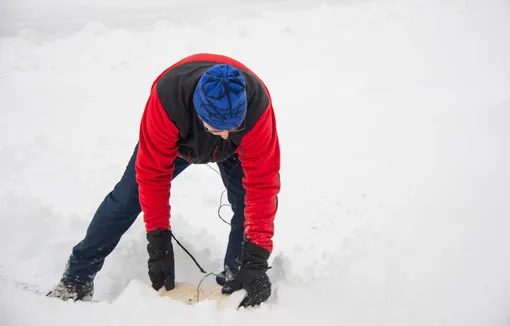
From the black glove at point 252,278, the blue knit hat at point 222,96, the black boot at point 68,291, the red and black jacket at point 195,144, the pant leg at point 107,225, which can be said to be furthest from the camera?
the black boot at point 68,291

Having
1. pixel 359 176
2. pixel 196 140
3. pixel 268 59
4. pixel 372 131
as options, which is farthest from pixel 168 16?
pixel 196 140

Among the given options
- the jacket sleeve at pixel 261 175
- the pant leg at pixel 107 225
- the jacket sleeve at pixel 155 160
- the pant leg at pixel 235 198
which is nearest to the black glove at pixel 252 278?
the jacket sleeve at pixel 261 175

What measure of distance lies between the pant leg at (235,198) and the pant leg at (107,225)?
227 millimetres

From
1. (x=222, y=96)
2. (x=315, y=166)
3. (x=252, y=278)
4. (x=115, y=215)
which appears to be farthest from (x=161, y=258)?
(x=315, y=166)

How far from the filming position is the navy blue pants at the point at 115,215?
6.95 feet

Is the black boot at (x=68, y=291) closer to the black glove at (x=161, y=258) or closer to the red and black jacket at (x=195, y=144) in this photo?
the black glove at (x=161, y=258)

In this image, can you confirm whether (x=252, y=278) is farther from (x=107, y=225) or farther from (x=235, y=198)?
(x=107, y=225)

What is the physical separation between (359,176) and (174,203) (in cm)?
150

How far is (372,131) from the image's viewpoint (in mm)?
3799

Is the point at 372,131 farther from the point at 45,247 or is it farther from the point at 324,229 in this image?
the point at 45,247

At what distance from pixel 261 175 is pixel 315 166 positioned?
1674 millimetres

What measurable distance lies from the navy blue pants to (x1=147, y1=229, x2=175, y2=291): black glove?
25cm

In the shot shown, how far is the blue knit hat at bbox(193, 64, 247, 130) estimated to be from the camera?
1.49 metres

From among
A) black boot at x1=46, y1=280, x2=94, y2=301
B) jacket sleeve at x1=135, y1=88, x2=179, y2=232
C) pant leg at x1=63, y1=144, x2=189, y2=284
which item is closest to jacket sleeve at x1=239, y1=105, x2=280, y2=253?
jacket sleeve at x1=135, y1=88, x2=179, y2=232
